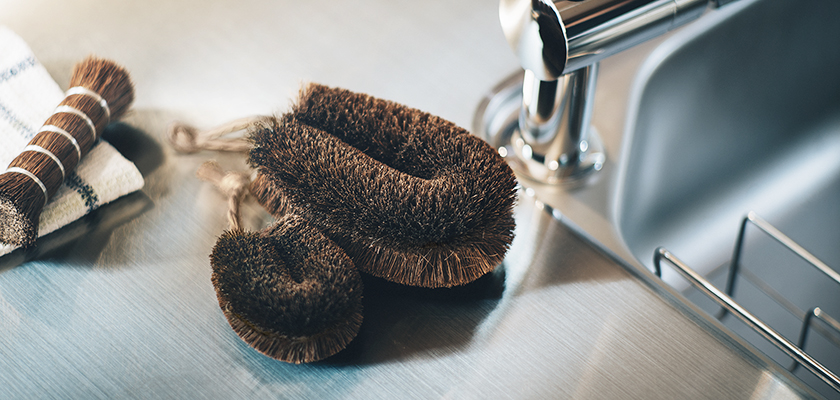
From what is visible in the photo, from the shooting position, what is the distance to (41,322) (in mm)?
442

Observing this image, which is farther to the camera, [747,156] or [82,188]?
[747,156]

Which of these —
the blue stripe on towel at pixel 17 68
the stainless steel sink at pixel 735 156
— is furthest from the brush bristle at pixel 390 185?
the blue stripe on towel at pixel 17 68

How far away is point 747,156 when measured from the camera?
689mm

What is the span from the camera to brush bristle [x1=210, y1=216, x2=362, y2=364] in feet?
1.20

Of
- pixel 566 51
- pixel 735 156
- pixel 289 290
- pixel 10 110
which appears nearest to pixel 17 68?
pixel 10 110

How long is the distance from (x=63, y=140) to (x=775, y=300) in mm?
725

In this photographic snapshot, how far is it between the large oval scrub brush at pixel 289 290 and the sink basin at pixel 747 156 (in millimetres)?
292

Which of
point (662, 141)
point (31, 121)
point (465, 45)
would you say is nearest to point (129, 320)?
point (31, 121)

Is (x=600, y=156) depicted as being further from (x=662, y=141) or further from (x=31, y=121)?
(x=31, y=121)

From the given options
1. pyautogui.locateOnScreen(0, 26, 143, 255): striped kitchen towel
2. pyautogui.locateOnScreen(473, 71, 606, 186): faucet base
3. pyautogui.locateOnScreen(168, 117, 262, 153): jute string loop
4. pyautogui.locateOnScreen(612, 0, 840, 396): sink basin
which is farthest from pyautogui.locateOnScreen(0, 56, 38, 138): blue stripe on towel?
pyautogui.locateOnScreen(612, 0, 840, 396): sink basin

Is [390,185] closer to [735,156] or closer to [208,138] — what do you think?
[208,138]

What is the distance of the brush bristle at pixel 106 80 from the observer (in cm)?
50

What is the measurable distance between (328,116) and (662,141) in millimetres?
376

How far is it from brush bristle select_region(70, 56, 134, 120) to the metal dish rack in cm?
52
